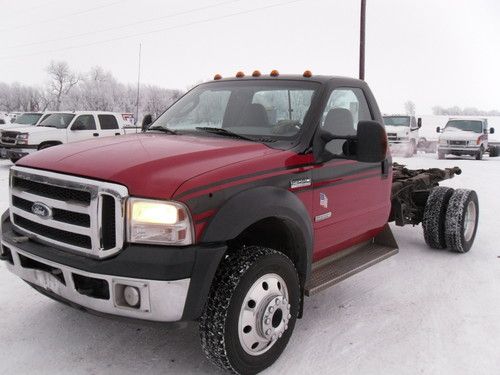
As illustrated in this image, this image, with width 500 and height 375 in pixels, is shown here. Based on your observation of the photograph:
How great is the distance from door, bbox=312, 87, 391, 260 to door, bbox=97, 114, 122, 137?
12907 millimetres

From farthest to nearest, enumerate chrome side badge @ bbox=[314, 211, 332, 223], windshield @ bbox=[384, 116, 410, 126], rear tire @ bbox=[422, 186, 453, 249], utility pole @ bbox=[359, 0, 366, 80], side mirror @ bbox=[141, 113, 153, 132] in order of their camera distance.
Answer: utility pole @ bbox=[359, 0, 366, 80] → windshield @ bbox=[384, 116, 410, 126] → rear tire @ bbox=[422, 186, 453, 249] → side mirror @ bbox=[141, 113, 153, 132] → chrome side badge @ bbox=[314, 211, 332, 223]

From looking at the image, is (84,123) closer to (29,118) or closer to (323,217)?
(29,118)

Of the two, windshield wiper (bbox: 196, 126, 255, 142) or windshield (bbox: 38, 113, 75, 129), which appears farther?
windshield (bbox: 38, 113, 75, 129)

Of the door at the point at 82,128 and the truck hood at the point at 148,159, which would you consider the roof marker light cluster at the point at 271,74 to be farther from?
the door at the point at 82,128

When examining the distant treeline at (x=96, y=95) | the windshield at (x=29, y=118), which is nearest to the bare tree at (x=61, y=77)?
the distant treeline at (x=96, y=95)

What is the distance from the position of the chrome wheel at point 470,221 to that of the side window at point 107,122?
12.6 m

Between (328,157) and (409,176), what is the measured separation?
119 inches

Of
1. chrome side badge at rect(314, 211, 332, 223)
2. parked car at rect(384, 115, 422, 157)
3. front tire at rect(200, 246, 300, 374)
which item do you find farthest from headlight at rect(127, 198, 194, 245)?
parked car at rect(384, 115, 422, 157)

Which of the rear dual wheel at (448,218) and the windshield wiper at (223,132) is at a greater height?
the windshield wiper at (223,132)

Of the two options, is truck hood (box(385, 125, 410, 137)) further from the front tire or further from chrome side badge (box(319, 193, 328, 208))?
the front tire

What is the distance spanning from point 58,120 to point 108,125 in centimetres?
154

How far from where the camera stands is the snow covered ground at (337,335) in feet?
10.2

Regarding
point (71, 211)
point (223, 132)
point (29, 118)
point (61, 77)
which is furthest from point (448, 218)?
point (61, 77)

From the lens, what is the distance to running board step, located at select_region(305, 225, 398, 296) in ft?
11.7
